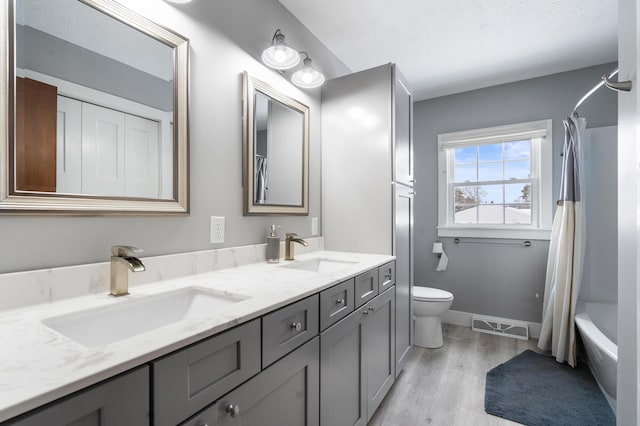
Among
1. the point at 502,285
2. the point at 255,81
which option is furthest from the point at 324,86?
the point at 502,285

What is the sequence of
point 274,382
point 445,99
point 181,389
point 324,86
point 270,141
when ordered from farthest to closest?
point 445,99
point 324,86
point 270,141
point 274,382
point 181,389

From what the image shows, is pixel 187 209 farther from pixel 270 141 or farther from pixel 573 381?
pixel 573 381

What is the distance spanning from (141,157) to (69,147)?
0.73ft

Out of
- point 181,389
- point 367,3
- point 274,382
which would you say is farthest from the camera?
point 367,3

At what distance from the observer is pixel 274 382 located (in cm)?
90

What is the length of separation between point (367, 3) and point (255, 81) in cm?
90

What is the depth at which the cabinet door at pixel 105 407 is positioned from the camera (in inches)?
18.1

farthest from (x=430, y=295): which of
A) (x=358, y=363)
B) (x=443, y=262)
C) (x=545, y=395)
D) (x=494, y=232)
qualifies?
(x=358, y=363)

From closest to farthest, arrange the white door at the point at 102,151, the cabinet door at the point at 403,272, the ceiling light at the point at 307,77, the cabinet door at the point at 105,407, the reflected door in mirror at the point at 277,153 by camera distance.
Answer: the cabinet door at the point at 105,407 < the white door at the point at 102,151 < the reflected door in mirror at the point at 277,153 < the ceiling light at the point at 307,77 < the cabinet door at the point at 403,272

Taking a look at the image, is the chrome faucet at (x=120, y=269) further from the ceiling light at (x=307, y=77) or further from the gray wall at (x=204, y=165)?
the ceiling light at (x=307, y=77)

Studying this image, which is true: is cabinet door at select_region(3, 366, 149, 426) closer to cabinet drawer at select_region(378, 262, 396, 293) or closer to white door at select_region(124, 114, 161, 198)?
white door at select_region(124, 114, 161, 198)

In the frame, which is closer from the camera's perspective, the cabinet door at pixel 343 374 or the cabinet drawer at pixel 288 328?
the cabinet drawer at pixel 288 328

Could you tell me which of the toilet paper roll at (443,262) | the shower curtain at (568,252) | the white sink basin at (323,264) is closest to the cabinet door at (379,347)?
the white sink basin at (323,264)

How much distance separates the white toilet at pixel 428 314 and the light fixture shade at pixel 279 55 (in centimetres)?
196
